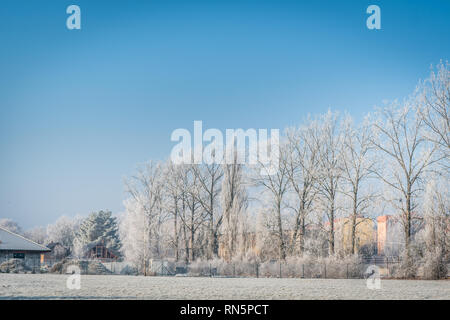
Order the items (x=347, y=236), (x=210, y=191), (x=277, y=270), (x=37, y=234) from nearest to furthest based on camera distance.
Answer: (x=277, y=270), (x=347, y=236), (x=210, y=191), (x=37, y=234)

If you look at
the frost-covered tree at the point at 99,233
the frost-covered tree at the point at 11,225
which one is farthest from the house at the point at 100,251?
the frost-covered tree at the point at 11,225

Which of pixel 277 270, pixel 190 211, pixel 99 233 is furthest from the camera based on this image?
pixel 99 233

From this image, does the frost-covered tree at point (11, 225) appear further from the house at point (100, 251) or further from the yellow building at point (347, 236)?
the yellow building at point (347, 236)

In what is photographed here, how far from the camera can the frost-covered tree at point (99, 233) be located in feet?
201

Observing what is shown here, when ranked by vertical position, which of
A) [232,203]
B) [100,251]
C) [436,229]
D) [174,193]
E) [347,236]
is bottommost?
[100,251]

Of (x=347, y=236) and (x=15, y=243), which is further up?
(x=347, y=236)

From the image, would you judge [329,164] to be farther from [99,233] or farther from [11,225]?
[11,225]

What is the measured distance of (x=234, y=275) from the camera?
32.5m

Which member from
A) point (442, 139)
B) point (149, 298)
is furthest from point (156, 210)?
point (149, 298)

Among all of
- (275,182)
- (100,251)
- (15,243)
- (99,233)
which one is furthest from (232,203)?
(99,233)

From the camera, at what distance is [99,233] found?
62688mm

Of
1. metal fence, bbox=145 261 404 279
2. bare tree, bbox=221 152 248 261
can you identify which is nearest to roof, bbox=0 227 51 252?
metal fence, bbox=145 261 404 279
